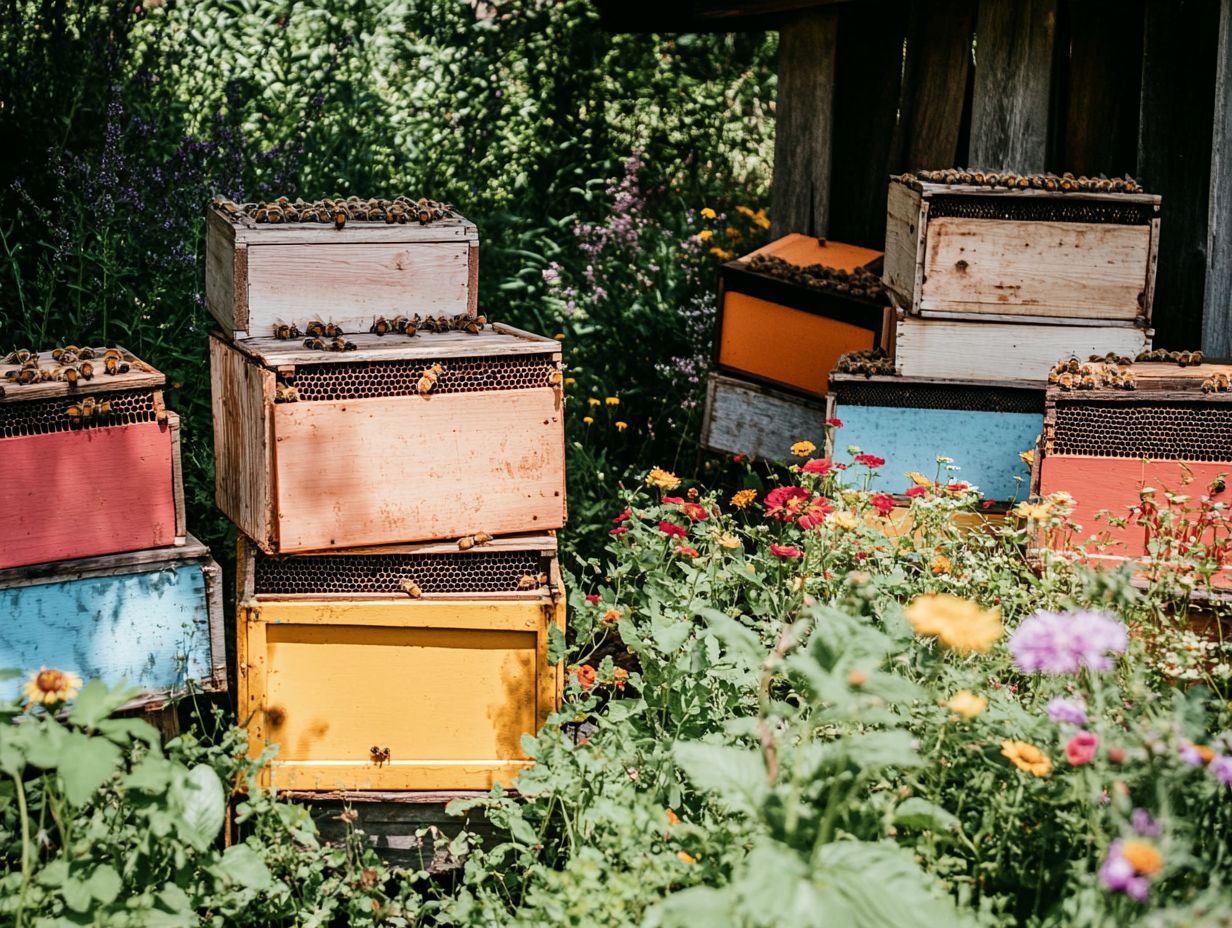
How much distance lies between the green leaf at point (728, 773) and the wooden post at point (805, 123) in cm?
429

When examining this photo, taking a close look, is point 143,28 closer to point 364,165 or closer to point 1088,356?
point 364,165

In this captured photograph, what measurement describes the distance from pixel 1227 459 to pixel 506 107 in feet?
19.0

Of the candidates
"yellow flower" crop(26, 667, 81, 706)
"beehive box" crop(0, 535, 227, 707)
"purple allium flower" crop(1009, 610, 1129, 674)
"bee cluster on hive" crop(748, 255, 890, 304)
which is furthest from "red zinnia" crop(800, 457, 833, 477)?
"yellow flower" crop(26, 667, 81, 706)

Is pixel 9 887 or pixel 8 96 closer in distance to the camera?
pixel 9 887

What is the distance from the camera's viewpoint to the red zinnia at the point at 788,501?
3617mm

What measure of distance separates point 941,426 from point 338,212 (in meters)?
2.01

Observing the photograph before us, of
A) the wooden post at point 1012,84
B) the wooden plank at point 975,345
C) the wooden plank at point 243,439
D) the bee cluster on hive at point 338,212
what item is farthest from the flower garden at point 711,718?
the wooden post at point 1012,84

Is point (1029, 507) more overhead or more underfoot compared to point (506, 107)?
more underfoot

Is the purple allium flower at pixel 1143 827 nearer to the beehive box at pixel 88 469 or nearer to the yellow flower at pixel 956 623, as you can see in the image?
the yellow flower at pixel 956 623

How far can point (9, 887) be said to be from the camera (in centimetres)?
260

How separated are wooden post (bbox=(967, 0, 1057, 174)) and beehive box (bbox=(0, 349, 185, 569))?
3.56m

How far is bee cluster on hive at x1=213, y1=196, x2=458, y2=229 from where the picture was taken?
365 centimetres

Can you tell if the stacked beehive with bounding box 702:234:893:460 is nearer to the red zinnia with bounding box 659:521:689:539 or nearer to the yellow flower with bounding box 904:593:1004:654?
the red zinnia with bounding box 659:521:689:539

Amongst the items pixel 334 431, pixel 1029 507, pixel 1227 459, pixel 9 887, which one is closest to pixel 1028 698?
pixel 1029 507
